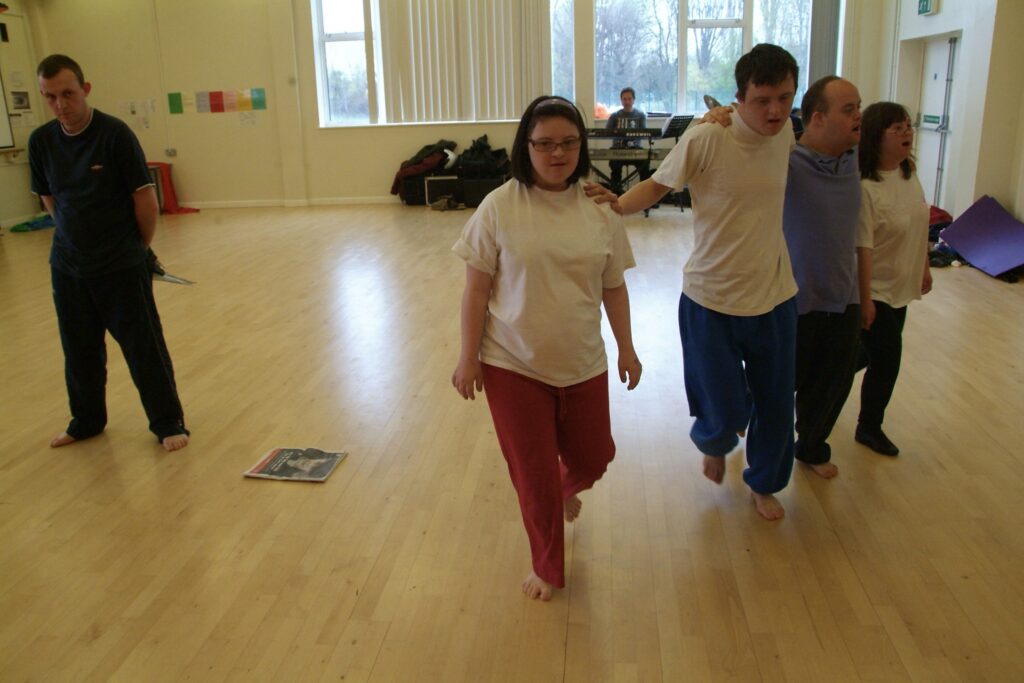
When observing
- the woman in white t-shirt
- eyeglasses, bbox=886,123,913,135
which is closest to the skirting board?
the woman in white t-shirt

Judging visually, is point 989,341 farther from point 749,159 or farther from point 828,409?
point 749,159

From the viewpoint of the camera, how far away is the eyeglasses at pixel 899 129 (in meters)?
2.77

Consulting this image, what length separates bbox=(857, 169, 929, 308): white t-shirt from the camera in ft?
9.40

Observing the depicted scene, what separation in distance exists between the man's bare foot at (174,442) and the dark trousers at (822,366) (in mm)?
2420

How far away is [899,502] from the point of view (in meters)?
2.86

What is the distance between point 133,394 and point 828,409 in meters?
3.21

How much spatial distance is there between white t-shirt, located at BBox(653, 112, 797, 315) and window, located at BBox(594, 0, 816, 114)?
8867 millimetres

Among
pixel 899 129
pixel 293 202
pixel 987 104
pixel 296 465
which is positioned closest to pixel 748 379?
pixel 899 129

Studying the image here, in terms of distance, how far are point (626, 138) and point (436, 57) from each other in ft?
9.83

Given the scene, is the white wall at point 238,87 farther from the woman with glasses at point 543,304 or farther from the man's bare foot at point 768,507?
the woman with glasses at point 543,304

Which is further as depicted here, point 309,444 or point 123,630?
point 309,444

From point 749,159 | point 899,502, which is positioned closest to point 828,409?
point 899,502

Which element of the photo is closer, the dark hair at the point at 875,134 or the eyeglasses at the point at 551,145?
the eyeglasses at the point at 551,145

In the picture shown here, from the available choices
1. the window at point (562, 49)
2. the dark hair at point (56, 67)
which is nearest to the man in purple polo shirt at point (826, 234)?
the dark hair at point (56, 67)
